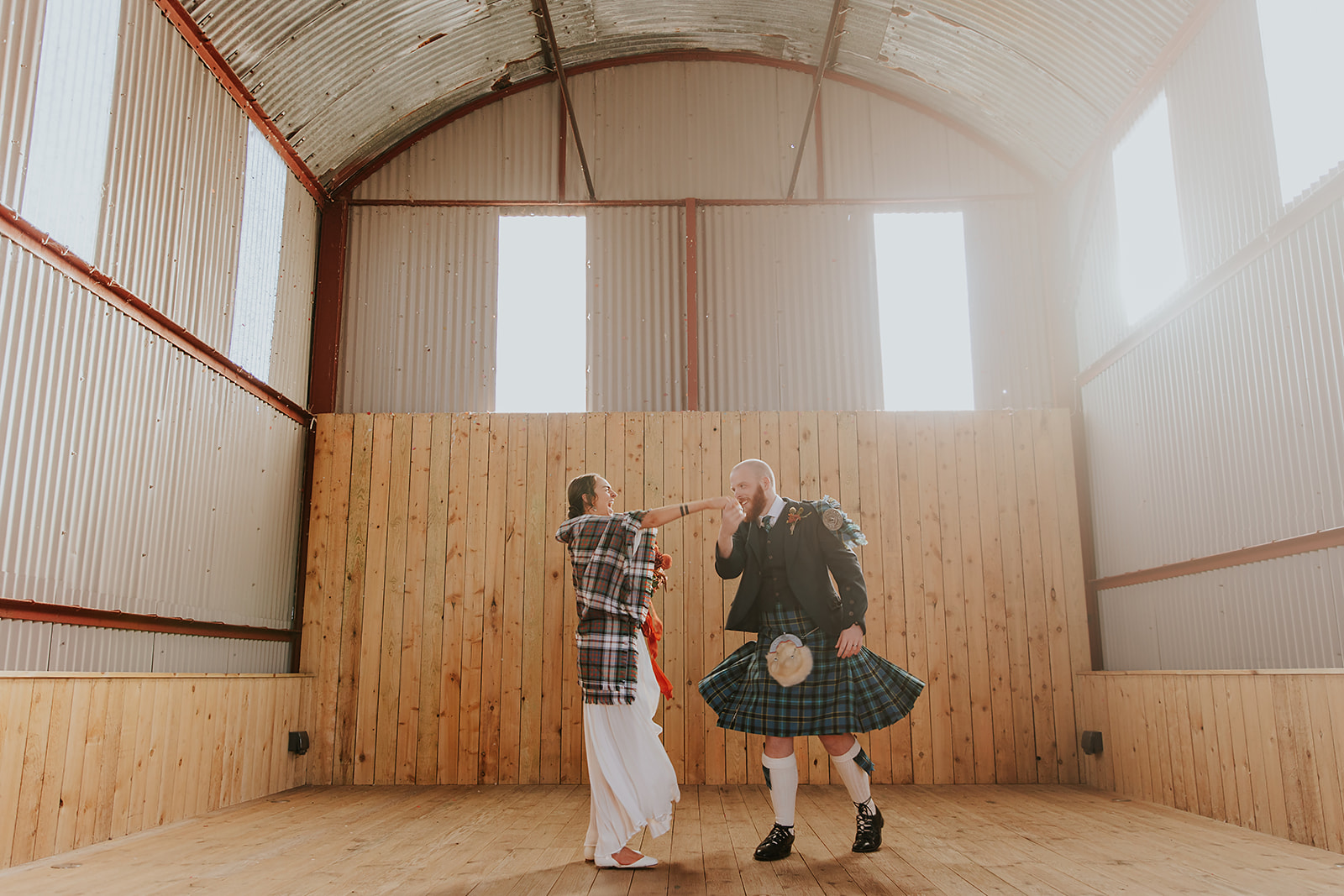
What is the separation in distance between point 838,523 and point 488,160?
525 centimetres

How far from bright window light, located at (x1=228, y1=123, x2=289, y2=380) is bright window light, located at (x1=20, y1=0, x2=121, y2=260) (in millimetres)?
1500

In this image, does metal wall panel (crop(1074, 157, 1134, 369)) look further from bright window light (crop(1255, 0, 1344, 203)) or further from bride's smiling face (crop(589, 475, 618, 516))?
bride's smiling face (crop(589, 475, 618, 516))

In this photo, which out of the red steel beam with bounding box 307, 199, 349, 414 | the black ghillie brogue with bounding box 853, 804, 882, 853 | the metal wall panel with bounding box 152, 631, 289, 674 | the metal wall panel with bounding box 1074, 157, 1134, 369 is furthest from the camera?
the red steel beam with bounding box 307, 199, 349, 414

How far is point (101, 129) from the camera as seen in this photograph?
188 inches

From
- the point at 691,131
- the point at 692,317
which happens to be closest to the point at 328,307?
the point at 692,317

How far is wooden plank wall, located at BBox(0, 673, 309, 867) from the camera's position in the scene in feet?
12.7

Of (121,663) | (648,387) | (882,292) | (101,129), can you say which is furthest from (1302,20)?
(121,663)

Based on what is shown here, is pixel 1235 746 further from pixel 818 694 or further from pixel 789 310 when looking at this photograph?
pixel 789 310

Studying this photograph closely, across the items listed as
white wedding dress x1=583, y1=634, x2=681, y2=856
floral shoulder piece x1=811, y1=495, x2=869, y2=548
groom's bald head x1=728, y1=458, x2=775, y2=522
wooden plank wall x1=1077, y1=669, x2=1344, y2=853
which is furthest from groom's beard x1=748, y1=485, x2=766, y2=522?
wooden plank wall x1=1077, y1=669, x2=1344, y2=853

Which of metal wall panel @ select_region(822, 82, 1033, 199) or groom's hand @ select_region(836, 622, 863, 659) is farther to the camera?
metal wall panel @ select_region(822, 82, 1033, 199)

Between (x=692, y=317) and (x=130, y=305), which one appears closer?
(x=130, y=305)

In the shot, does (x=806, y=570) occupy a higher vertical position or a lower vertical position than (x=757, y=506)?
lower

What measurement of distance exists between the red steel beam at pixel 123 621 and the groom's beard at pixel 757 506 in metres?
3.04

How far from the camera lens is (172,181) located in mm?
5430
